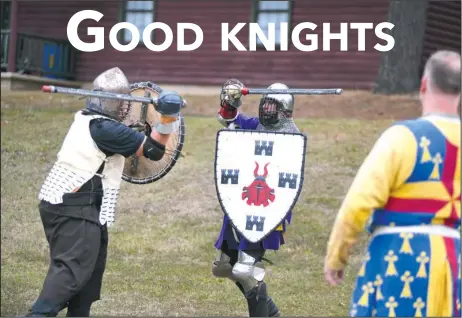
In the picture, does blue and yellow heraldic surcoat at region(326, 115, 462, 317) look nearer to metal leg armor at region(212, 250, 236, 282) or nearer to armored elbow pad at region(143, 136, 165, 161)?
armored elbow pad at region(143, 136, 165, 161)

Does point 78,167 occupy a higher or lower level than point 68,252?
higher

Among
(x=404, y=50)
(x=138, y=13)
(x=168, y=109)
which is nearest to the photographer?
(x=168, y=109)

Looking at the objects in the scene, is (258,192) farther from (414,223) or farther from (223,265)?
(414,223)

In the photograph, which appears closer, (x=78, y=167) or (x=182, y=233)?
(x=78, y=167)

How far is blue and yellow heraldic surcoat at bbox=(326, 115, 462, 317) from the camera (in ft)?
14.0

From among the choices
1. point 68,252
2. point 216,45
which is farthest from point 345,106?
point 68,252

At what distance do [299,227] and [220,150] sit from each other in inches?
189

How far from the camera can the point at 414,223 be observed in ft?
14.2

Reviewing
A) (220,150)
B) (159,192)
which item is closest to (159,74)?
(159,192)

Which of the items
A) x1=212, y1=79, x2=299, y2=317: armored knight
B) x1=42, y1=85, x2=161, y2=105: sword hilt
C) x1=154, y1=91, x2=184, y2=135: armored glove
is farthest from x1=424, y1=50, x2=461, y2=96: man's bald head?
x1=212, y1=79, x2=299, y2=317: armored knight

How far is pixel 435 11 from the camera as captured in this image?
19.7 m

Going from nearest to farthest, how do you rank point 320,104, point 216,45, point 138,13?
point 320,104, point 216,45, point 138,13

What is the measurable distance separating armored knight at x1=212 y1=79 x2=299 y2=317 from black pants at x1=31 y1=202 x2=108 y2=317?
45.1 inches

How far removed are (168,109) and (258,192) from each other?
3.73ft
